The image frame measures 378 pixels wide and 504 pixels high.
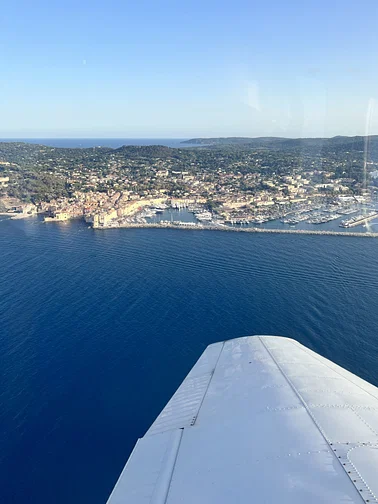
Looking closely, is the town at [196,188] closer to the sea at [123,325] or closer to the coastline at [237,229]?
the coastline at [237,229]

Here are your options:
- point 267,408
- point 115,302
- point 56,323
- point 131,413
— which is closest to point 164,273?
point 115,302

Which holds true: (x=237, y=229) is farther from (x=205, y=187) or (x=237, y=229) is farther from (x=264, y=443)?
(x=264, y=443)

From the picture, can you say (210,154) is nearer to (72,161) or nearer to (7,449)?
(72,161)

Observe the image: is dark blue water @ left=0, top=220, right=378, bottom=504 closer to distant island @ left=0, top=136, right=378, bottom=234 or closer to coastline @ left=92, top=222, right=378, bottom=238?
coastline @ left=92, top=222, right=378, bottom=238

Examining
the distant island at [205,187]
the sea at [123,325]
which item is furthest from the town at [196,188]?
the sea at [123,325]

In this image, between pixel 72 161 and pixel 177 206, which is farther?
pixel 72 161

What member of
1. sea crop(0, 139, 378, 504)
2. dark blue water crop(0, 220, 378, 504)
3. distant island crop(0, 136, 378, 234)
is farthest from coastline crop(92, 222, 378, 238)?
dark blue water crop(0, 220, 378, 504)

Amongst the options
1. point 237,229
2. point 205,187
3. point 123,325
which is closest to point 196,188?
point 205,187
